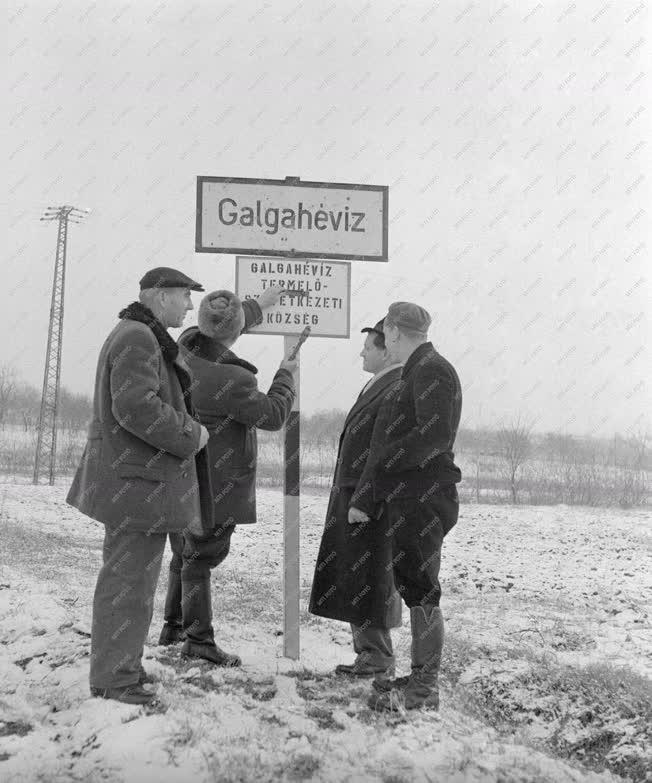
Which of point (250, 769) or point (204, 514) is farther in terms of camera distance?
point (204, 514)

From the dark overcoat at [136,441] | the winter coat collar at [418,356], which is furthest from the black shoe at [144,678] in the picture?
the winter coat collar at [418,356]

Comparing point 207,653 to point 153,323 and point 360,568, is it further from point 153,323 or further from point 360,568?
point 153,323

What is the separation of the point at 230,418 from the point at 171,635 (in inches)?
56.8

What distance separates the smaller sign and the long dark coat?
26.0 inches

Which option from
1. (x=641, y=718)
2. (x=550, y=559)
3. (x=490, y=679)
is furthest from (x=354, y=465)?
(x=550, y=559)

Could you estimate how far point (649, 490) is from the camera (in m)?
27.4

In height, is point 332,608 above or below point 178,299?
below

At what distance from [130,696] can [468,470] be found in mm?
39250

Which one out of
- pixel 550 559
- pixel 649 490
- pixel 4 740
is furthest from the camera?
pixel 649 490

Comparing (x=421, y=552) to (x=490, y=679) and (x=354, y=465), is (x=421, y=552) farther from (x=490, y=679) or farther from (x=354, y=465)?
(x=490, y=679)

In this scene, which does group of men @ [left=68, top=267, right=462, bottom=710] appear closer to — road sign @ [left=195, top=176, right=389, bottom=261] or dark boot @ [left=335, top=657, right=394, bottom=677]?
dark boot @ [left=335, top=657, right=394, bottom=677]

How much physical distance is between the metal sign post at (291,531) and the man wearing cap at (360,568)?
0.30 m

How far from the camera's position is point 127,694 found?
335 cm

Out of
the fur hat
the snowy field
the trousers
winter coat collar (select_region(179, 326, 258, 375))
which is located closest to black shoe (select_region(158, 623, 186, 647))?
the snowy field
